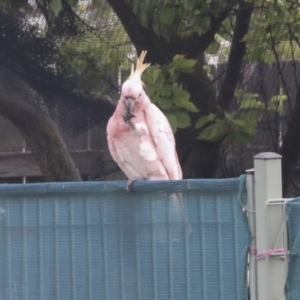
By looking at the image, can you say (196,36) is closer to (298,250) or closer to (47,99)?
(47,99)

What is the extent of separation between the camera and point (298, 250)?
230 cm

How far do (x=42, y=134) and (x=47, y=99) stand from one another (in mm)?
255

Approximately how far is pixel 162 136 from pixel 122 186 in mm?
1228

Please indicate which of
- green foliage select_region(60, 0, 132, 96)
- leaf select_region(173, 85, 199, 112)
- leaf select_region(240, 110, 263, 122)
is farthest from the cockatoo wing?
green foliage select_region(60, 0, 132, 96)

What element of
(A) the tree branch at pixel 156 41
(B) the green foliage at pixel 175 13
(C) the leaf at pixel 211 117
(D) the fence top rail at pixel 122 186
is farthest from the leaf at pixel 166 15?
(D) the fence top rail at pixel 122 186

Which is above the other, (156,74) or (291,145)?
(156,74)

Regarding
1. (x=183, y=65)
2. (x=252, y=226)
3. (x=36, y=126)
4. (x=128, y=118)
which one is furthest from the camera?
(x=36, y=126)

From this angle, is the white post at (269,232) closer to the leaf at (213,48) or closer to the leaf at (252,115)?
the leaf at (252,115)

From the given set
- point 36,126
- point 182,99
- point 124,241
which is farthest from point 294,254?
point 36,126

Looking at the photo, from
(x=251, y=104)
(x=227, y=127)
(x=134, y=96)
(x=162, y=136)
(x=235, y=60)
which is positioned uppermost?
(x=235, y=60)

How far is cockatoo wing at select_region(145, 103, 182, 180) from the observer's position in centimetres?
391

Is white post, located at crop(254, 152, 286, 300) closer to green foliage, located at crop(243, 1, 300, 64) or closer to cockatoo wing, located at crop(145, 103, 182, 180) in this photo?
cockatoo wing, located at crop(145, 103, 182, 180)

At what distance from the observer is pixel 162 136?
391cm

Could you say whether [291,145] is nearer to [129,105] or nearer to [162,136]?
[162,136]
